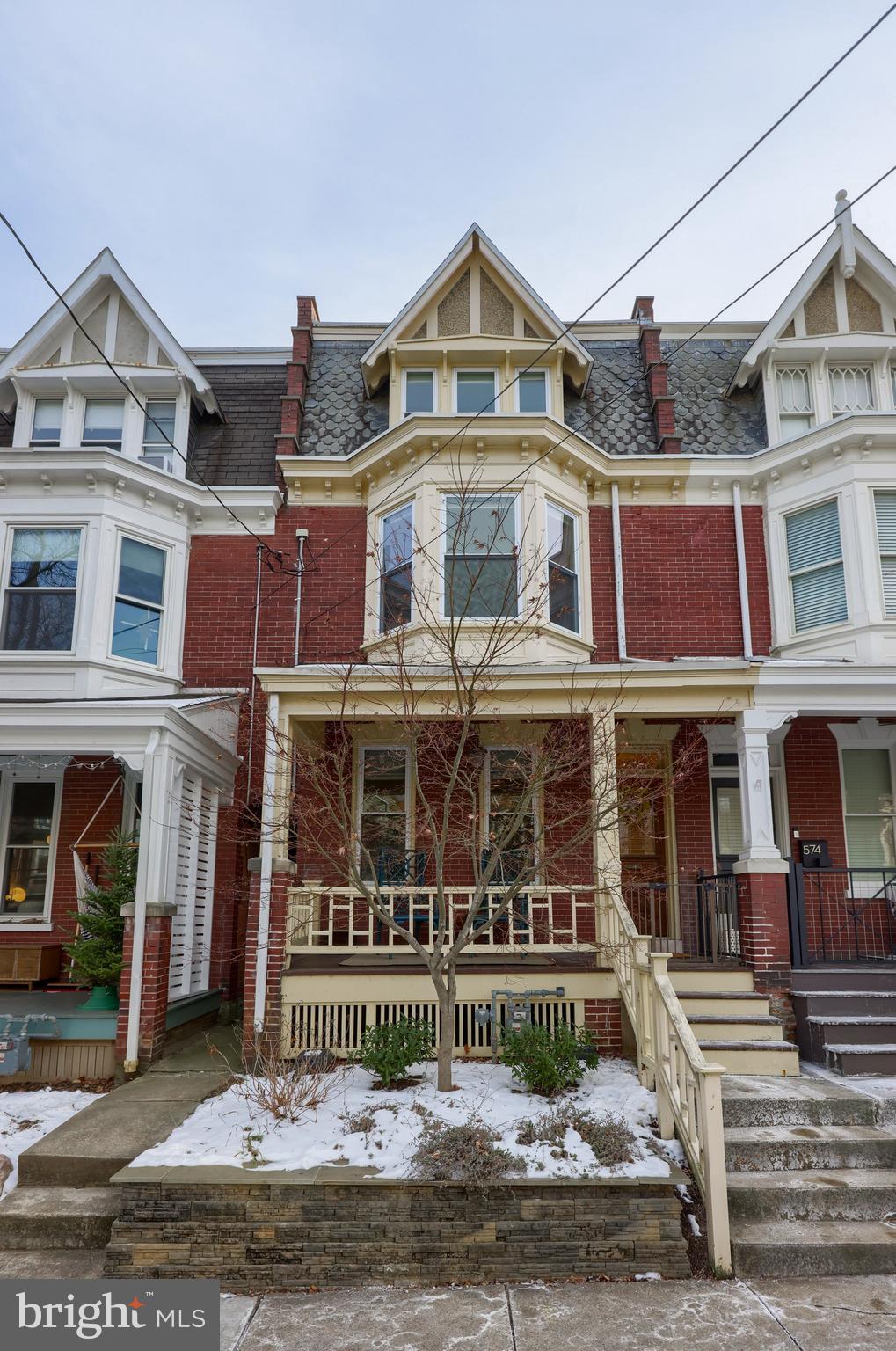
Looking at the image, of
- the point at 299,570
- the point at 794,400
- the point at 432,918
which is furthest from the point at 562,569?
the point at 432,918

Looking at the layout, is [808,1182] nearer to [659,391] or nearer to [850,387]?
[659,391]

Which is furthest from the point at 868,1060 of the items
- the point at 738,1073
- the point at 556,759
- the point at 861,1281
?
the point at 556,759

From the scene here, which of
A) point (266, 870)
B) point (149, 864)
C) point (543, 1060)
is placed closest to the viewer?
point (543, 1060)

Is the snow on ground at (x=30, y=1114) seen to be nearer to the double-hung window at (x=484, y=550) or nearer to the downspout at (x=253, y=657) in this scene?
the downspout at (x=253, y=657)

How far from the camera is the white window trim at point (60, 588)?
11.7m

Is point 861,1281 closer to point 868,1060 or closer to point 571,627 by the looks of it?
point 868,1060

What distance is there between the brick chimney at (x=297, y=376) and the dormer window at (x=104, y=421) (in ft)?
7.47

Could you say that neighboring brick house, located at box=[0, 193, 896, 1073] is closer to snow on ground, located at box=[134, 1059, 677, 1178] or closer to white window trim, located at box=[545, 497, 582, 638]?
white window trim, located at box=[545, 497, 582, 638]

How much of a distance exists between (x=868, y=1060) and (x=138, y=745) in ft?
24.7

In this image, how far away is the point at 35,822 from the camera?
40.2ft

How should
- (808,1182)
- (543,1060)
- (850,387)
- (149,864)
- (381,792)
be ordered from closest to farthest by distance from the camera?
(808,1182), (543,1060), (149,864), (381,792), (850,387)

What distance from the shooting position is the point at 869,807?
39.7ft

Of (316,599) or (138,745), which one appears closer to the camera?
(138,745)

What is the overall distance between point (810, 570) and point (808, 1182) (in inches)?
310
